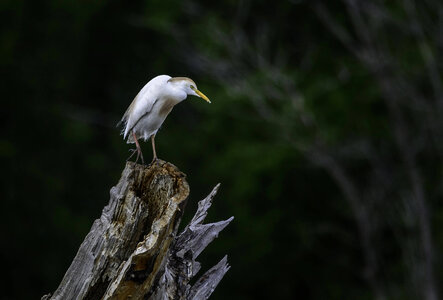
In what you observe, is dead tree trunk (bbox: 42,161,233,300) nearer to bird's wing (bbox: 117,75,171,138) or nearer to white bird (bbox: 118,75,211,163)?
white bird (bbox: 118,75,211,163)

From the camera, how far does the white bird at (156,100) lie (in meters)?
6.80

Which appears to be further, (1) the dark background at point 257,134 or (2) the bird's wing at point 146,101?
(1) the dark background at point 257,134

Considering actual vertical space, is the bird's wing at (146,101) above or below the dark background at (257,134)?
above

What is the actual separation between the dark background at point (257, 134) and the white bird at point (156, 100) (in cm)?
933

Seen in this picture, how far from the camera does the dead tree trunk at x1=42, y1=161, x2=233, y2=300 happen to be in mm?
5523

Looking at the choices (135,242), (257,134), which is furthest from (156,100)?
(257,134)

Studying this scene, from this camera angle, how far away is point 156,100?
6844mm

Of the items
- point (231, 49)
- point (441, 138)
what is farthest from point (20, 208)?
point (441, 138)

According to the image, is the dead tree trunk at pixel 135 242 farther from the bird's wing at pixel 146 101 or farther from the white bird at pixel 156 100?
the bird's wing at pixel 146 101

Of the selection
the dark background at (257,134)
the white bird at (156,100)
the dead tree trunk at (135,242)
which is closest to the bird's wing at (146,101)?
the white bird at (156,100)

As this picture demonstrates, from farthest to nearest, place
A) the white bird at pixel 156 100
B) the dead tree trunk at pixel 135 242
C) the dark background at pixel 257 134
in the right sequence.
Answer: the dark background at pixel 257 134 < the white bird at pixel 156 100 < the dead tree trunk at pixel 135 242

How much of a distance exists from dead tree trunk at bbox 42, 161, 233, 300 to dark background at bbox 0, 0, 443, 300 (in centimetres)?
1042

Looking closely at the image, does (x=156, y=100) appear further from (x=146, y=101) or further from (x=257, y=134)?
(x=257, y=134)

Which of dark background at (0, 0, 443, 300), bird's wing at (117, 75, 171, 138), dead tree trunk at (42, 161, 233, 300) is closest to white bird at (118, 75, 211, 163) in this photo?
bird's wing at (117, 75, 171, 138)
